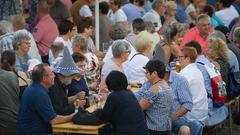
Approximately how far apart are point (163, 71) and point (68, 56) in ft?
3.98

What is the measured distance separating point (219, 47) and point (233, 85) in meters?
0.69

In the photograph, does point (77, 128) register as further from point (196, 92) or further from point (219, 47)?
point (219, 47)

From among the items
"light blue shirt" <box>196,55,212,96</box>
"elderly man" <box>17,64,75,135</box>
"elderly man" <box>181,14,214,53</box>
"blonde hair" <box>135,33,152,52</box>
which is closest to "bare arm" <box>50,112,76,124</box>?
"elderly man" <box>17,64,75,135</box>

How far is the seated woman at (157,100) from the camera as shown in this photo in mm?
9289

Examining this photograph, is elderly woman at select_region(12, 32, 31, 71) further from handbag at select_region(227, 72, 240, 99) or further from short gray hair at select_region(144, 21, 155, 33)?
handbag at select_region(227, 72, 240, 99)

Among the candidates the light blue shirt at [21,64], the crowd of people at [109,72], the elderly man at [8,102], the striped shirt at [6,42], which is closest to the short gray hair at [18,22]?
the crowd of people at [109,72]

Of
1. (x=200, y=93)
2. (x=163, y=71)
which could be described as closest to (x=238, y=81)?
(x=200, y=93)

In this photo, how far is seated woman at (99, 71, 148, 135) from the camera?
28.3ft

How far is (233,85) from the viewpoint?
11.7 meters

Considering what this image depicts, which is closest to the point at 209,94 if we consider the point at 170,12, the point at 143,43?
the point at 143,43

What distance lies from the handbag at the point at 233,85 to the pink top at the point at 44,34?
3.19 m

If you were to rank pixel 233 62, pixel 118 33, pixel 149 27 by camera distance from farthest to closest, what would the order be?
pixel 149 27
pixel 118 33
pixel 233 62

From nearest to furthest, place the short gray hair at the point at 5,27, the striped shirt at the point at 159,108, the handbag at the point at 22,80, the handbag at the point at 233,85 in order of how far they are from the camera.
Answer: the striped shirt at the point at 159,108 → the handbag at the point at 22,80 → the handbag at the point at 233,85 → the short gray hair at the point at 5,27

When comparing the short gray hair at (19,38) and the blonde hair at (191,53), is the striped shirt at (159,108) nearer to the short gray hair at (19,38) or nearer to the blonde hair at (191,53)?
the blonde hair at (191,53)
